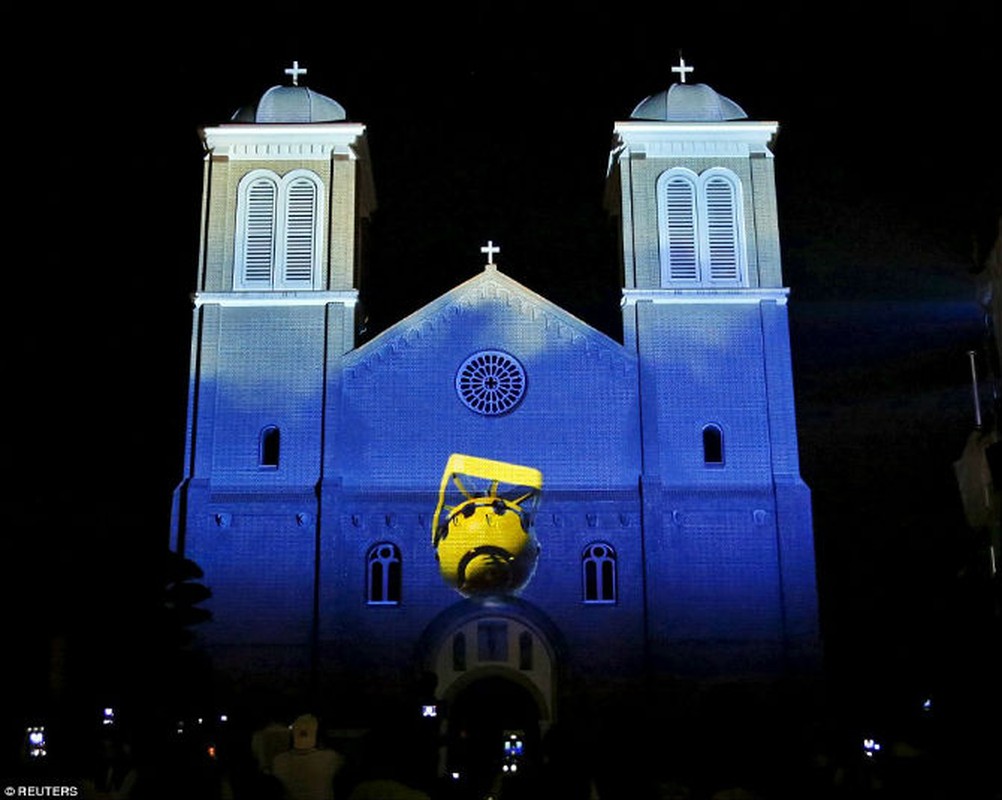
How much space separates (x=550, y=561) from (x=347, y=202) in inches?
394

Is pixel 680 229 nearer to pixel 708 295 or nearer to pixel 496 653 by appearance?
pixel 708 295

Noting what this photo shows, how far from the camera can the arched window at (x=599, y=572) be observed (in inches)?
1125

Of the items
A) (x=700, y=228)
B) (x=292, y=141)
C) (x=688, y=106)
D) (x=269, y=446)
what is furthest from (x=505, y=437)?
(x=688, y=106)

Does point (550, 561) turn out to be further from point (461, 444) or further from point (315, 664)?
point (315, 664)

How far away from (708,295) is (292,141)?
10734mm

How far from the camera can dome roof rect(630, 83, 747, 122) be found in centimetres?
3178

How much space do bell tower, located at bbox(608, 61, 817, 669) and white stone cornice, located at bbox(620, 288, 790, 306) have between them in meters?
0.03

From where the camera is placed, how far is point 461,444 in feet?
95.8

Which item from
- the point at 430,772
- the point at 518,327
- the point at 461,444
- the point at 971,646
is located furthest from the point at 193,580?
the point at 430,772

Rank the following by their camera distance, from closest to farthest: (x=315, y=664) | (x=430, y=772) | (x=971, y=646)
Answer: (x=430, y=772)
(x=971, y=646)
(x=315, y=664)

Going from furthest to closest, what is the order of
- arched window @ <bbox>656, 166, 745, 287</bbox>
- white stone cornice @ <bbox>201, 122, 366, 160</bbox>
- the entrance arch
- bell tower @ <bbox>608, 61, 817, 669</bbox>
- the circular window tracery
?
white stone cornice @ <bbox>201, 122, 366, 160</bbox> < arched window @ <bbox>656, 166, 745, 287</bbox> < the circular window tracery < bell tower @ <bbox>608, 61, 817, 669</bbox> < the entrance arch

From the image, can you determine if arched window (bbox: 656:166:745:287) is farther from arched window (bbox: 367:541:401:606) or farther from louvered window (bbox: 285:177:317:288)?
arched window (bbox: 367:541:401:606)

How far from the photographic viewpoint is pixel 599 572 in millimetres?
28641

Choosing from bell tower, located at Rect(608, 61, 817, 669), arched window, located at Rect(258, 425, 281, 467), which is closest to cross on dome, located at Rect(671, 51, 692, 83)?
bell tower, located at Rect(608, 61, 817, 669)
